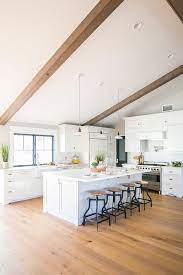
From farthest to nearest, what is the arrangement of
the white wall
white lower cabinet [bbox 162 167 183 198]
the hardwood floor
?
the white wall < white lower cabinet [bbox 162 167 183 198] < the hardwood floor

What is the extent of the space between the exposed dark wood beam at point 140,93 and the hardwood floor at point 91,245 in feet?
11.7

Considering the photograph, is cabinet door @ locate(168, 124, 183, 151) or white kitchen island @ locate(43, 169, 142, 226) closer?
white kitchen island @ locate(43, 169, 142, 226)

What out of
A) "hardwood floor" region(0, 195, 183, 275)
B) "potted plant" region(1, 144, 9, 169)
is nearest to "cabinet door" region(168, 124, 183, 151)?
"hardwood floor" region(0, 195, 183, 275)

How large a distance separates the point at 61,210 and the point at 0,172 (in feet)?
7.33

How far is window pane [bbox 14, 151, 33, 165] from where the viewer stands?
6387 mm

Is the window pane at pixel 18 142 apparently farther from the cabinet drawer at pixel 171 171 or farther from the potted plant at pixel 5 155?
the cabinet drawer at pixel 171 171

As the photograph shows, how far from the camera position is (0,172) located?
541cm

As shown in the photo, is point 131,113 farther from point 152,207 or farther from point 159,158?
point 152,207

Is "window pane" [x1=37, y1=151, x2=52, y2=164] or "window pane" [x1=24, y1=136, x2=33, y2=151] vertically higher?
"window pane" [x1=24, y1=136, x2=33, y2=151]

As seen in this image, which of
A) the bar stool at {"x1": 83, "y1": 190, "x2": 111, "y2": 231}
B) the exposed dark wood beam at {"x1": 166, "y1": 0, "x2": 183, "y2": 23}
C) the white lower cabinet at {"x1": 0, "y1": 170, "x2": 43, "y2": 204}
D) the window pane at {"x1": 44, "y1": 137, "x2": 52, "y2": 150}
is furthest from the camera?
the window pane at {"x1": 44, "y1": 137, "x2": 52, "y2": 150}

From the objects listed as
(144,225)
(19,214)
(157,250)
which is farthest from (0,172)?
(157,250)

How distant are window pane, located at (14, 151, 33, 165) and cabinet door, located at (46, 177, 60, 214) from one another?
2273 mm

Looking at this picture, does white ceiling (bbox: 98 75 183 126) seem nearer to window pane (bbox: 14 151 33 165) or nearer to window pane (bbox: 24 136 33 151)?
window pane (bbox: 24 136 33 151)

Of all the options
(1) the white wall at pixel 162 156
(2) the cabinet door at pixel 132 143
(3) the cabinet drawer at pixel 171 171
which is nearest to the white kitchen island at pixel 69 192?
(3) the cabinet drawer at pixel 171 171
